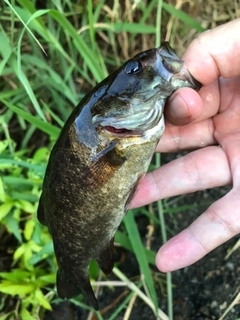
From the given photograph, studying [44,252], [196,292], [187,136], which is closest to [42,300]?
[44,252]

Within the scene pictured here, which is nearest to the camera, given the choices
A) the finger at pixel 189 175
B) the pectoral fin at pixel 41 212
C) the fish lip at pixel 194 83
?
the fish lip at pixel 194 83

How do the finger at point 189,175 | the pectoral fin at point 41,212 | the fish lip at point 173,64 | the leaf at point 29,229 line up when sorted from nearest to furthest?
the fish lip at point 173,64, the pectoral fin at point 41,212, the finger at point 189,175, the leaf at point 29,229

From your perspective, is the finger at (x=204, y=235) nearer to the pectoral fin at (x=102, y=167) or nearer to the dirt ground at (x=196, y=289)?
the pectoral fin at (x=102, y=167)

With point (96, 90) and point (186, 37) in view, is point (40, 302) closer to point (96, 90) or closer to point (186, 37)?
point (96, 90)

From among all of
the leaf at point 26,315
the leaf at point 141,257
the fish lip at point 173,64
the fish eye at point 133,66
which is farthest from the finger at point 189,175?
the leaf at point 26,315

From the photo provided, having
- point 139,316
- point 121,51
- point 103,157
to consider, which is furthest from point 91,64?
point 139,316

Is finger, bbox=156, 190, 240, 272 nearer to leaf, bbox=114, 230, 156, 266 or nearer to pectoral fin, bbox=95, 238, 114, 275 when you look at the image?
pectoral fin, bbox=95, 238, 114, 275

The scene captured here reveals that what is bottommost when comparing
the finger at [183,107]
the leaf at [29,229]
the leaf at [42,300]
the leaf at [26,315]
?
the leaf at [26,315]

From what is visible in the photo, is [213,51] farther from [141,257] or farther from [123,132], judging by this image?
[141,257]
